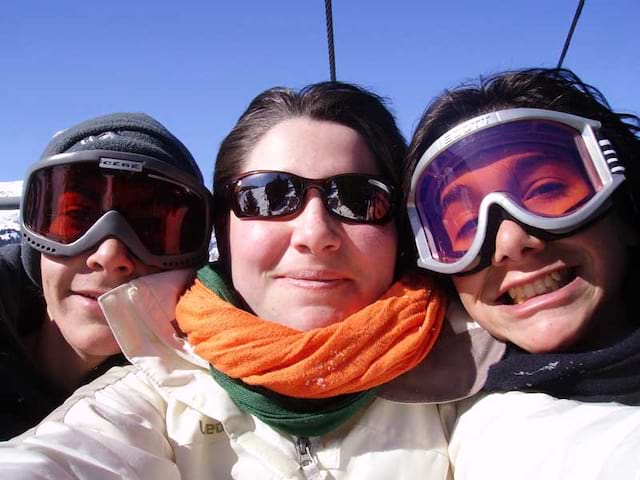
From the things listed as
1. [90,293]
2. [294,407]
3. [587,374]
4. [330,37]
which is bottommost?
[294,407]

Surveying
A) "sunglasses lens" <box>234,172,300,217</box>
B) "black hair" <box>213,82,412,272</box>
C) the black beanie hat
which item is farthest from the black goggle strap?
the black beanie hat

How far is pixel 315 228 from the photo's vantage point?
142cm

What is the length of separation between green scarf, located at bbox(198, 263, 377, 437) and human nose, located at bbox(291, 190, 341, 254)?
0.44 meters

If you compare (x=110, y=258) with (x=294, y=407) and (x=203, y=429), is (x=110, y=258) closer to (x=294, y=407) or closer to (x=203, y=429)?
(x=203, y=429)

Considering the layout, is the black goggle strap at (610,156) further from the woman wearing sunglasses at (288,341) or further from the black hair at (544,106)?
the woman wearing sunglasses at (288,341)

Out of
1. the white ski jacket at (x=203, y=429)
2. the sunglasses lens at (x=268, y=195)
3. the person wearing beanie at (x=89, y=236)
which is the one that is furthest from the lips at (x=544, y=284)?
the person wearing beanie at (x=89, y=236)

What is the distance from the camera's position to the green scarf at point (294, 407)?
1.34 meters

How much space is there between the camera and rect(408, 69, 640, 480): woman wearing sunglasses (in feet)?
4.09

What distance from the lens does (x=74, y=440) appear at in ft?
3.72

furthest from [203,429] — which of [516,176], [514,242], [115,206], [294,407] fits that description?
[516,176]

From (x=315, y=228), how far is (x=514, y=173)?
0.62m

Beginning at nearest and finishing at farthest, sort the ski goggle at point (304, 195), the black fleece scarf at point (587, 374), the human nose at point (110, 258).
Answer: the black fleece scarf at point (587, 374) → the ski goggle at point (304, 195) → the human nose at point (110, 258)

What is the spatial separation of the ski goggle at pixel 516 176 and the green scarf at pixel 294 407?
0.51 metres

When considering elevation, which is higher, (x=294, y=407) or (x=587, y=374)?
(x=587, y=374)
